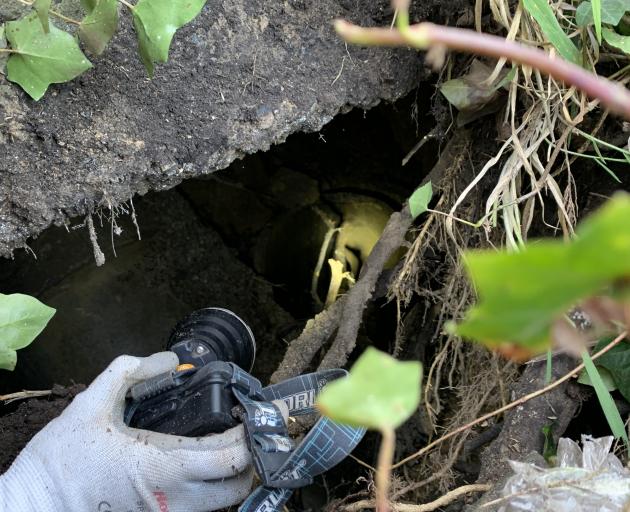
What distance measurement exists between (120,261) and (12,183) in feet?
3.53

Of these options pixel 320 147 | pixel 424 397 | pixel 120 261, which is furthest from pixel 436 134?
pixel 120 261

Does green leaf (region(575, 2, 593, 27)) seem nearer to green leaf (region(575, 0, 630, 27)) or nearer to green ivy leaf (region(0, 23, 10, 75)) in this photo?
green leaf (region(575, 0, 630, 27))

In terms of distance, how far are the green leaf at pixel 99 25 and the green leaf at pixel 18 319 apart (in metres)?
0.38

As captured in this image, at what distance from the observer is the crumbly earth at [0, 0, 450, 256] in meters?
0.98

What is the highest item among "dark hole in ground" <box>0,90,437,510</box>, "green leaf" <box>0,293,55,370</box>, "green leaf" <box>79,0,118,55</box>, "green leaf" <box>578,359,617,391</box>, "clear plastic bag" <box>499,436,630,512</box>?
"green leaf" <box>79,0,118,55</box>

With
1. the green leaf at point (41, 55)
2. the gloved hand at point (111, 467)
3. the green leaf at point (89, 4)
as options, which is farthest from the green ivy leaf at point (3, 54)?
the gloved hand at point (111, 467)

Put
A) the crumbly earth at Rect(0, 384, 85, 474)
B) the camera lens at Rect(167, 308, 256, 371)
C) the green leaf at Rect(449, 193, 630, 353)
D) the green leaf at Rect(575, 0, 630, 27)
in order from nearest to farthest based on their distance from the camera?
the green leaf at Rect(449, 193, 630, 353) → the green leaf at Rect(575, 0, 630, 27) → the crumbly earth at Rect(0, 384, 85, 474) → the camera lens at Rect(167, 308, 256, 371)

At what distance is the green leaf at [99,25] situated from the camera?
904 millimetres

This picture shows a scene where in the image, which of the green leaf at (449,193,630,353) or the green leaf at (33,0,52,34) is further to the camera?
the green leaf at (33,0,52,34)

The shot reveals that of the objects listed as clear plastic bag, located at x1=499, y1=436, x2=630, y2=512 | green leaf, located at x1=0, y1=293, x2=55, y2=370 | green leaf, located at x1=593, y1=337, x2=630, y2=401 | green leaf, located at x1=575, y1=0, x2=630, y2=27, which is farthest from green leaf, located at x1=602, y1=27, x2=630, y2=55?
green leaf, located at x1=0, y1=293, x2=55, y2=370

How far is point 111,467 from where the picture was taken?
943mm

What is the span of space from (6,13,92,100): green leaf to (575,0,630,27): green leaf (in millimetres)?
741

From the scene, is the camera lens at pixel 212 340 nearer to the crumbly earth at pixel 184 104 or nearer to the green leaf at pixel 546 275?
the crumbly earth at pixel 184 104

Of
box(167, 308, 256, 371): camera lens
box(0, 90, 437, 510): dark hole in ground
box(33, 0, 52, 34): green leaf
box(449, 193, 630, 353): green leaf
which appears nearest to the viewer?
box(449, 193, 630, 353): green leaf
